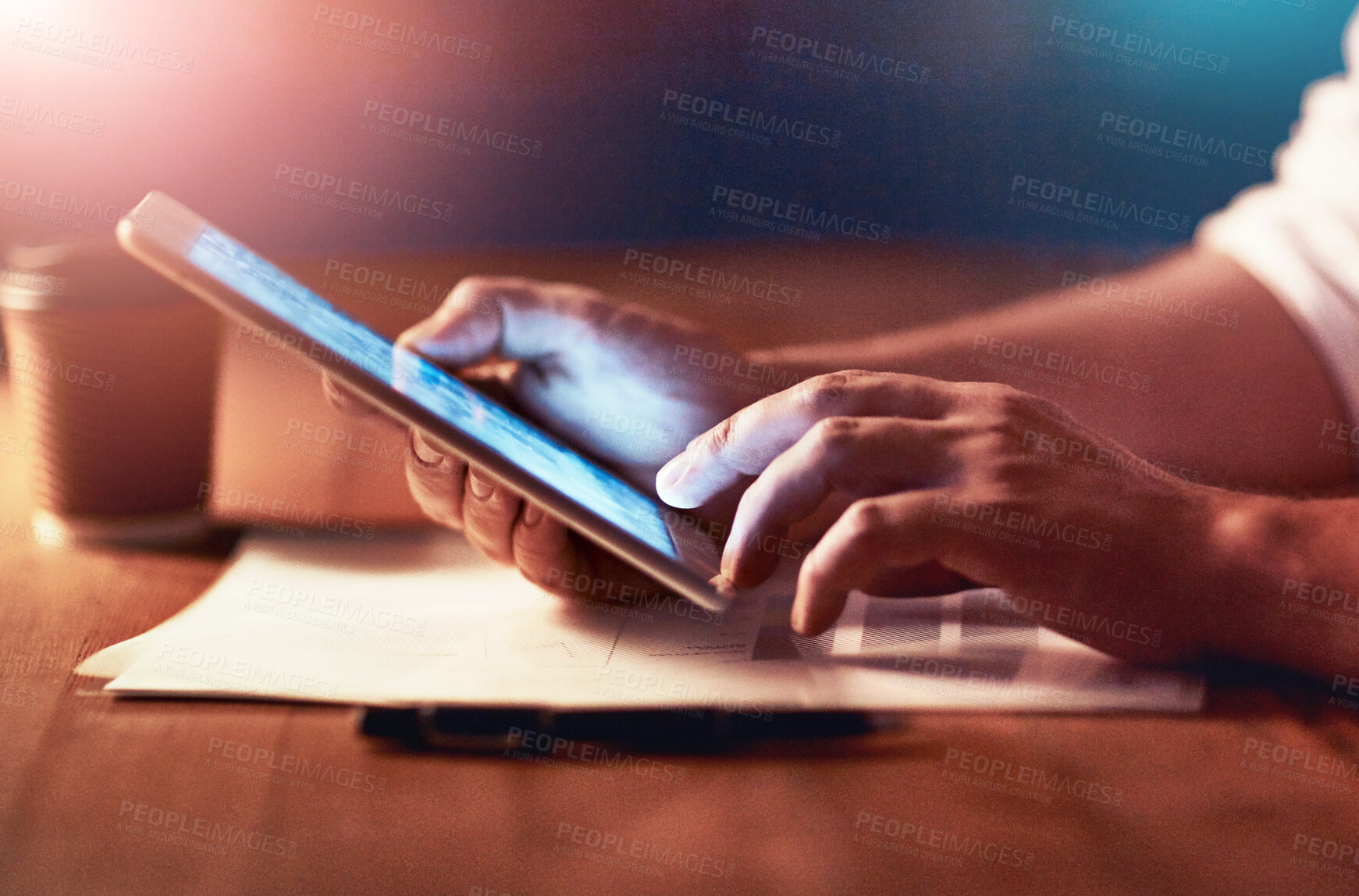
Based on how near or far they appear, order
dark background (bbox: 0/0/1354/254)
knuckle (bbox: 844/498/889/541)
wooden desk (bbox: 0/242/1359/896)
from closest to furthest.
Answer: wooden desk (bbox: 0/242/1359/896) → knuckle (bbox: 844/498/889/541) → dark background (bbox: 0/0/1354/254)

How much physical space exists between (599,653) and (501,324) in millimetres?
296

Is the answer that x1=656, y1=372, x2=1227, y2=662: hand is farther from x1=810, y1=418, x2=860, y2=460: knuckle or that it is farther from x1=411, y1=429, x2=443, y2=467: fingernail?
x1=411, y1=429, x2=443, y2=467: fingernail

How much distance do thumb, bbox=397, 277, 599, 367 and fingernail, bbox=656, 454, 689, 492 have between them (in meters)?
0.15

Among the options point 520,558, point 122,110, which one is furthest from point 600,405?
point 122,110

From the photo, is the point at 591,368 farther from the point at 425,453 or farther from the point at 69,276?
the point at 69,276

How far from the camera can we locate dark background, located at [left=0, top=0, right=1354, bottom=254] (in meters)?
1.00

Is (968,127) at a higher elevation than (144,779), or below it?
higher

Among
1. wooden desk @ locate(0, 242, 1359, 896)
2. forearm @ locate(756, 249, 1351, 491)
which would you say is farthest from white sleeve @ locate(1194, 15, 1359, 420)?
wooden desk @ locate(0, 242, 1359, 896)

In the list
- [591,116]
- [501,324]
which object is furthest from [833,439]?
[591,116]

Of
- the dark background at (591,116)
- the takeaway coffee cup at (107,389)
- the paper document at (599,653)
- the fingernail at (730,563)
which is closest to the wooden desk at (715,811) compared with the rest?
the paper document at (599,653)

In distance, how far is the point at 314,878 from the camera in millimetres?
368

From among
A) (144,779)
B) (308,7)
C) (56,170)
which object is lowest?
(144,779)

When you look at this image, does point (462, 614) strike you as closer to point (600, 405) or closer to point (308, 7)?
point (600, 405)

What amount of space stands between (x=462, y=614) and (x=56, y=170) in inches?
34.9
